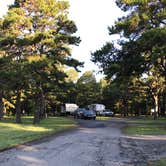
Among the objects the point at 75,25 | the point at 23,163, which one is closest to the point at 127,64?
the point at 75,25

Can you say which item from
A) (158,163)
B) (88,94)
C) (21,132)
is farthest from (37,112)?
(88,94)

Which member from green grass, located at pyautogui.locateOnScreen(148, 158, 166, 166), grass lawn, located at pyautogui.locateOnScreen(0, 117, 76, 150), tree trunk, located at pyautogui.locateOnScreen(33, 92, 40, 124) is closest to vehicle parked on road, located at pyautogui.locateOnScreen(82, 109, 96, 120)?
tree trunk, located at pyautogui.locateOnScreen(33, 92, 40, 124)

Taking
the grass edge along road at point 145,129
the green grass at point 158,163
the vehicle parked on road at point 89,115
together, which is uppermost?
the vehicle parked on road at point 89,115

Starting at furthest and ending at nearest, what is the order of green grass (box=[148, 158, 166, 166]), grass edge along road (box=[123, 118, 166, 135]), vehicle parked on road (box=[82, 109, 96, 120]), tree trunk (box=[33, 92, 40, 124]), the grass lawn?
vehicle parked on road (box=[82, 109, 96, 120])
tree trunk (box=[33, 92, 40, 124])
grass edge along road (box=[123, 118, 166, 135])
the grass lawn
green grass (box=[148, 158, 166, 166])

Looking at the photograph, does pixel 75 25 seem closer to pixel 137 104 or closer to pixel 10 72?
pixel 10 72

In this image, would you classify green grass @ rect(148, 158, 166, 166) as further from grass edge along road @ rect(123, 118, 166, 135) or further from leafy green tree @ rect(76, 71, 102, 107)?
leafy green tree @ rect(76, 71, 102, 107)

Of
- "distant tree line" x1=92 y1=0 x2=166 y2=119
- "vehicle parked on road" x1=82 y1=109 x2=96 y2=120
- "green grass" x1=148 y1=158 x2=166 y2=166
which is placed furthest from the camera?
"vehicle parked on road" x1=82 y1=109 x2=96 y2=120

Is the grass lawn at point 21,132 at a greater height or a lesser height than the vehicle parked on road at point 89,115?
lesser

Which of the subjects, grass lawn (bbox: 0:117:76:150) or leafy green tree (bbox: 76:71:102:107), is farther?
leafy green tree (bbox: 76:71:102:107)

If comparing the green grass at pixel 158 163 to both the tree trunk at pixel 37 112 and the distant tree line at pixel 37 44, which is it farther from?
the tree trunk at pixel 37 112

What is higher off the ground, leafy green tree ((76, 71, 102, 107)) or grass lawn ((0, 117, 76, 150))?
leafy green tree ((76, 71, 102, 107))

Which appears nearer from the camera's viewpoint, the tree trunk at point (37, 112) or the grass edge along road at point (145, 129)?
the grass edge along road at point (145, 129)

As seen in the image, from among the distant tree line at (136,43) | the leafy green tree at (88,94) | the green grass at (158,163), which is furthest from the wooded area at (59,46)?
the leafy green tree at (88,94)

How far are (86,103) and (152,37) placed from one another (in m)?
73.8
